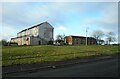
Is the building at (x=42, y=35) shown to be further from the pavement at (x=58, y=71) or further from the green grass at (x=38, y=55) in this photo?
the pavement at (x=58, y=71)

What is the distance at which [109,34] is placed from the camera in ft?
406

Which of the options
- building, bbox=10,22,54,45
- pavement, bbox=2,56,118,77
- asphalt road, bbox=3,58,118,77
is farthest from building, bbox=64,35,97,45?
asphalt road, bbox=3,58,118,77

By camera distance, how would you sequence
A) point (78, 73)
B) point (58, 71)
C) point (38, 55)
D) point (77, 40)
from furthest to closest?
point (77, 40)
point (38, 55)
point (58, 71)
point (78, 73)

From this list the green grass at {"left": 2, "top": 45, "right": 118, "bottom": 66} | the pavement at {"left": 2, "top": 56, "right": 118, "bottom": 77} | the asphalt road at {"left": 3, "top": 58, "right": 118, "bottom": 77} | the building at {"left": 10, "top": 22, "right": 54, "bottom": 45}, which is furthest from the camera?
the building at {"left": 10, "top": 22, "right": 54, "bottom": 45}

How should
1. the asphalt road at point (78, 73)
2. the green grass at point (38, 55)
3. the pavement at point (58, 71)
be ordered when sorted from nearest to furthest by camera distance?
the asphalt road at point (78, 73)
the pavement at point (58, 71)
the green grass at point (38, 55)

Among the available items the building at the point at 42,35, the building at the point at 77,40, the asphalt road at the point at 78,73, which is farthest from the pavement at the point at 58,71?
the building at the point at 77,40

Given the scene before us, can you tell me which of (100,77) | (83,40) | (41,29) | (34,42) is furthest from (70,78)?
(83,40)

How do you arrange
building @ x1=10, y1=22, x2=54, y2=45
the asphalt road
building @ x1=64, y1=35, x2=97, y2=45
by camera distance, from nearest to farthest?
the asphalt road
building @ x1=10, y1=22, x2=54, y2=45
building @ x1=64, y1=35, x2=97, y2=45

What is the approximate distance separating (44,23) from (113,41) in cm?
4630

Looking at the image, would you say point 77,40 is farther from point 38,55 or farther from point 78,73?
point 78,73

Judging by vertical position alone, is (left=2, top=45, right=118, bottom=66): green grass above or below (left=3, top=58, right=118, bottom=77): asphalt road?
above

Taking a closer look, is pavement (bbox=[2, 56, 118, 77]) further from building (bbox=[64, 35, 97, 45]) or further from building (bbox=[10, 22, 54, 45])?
building (bbox=[64, 35, 97, 45])

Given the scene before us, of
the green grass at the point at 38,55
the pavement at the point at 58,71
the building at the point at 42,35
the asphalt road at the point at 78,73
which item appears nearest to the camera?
the asphalt road at the point at 78,73


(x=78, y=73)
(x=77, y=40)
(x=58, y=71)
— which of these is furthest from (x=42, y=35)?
(x=78, y=73)
